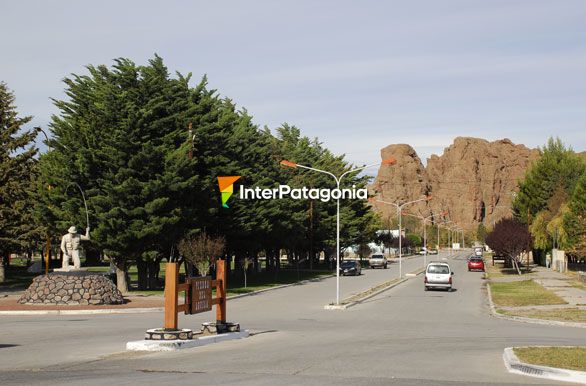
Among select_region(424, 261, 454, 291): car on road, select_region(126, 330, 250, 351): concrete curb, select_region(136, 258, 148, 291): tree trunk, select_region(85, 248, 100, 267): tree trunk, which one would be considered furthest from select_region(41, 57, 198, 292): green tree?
select_region(85, 248, 100, 267): tree trunk

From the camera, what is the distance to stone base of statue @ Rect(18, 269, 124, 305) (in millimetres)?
33844

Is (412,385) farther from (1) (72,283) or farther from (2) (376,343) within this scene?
(1) (72,283)

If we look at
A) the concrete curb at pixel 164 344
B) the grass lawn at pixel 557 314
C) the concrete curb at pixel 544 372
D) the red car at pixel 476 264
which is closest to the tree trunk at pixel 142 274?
the grass lawn at pixel 557 314

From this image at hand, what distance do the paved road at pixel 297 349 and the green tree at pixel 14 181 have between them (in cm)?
2183

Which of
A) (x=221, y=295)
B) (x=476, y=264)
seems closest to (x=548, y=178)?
(x=476, y=264)

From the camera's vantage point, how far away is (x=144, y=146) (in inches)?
1657

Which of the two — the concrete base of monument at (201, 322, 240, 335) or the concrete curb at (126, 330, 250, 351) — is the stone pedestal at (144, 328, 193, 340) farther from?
the concrete base of monument at (201, 322, 240, 335)

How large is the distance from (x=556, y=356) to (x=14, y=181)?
43.6 meters

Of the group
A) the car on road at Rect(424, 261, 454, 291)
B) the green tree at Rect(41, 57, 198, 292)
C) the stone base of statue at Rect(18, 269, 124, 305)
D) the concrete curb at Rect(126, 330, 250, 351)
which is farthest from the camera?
the car on road at Rect(424, 261, 454, 291)

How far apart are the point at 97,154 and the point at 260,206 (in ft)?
55.2

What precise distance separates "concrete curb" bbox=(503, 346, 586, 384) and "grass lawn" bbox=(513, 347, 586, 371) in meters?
0.37

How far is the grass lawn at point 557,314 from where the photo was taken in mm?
28750

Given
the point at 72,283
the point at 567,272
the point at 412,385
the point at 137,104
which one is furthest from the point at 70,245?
the point at 567,272

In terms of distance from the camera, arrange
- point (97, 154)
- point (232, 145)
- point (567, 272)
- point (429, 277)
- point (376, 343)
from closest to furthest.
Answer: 1. point (376, 343)
2. point (97, 154)
3. point (429, 277)
4. point (232, 145)
5. point (567, 272)
